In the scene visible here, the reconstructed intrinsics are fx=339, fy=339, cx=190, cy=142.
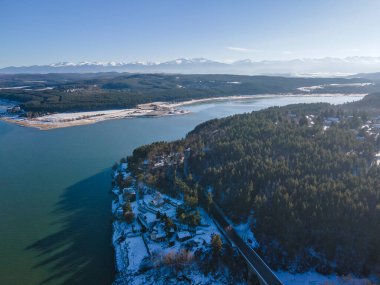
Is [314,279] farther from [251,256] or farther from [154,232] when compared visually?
[154,232]

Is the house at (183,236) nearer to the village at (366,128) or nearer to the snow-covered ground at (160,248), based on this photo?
the snow-covered ground at (160,248)

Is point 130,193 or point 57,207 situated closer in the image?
point 57,207

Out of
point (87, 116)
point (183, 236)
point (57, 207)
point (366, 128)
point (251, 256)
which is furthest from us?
point (87, 116)

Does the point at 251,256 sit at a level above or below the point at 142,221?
below

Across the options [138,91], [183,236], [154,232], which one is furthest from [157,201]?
Answer: [138,91]

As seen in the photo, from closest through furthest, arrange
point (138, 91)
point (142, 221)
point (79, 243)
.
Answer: point (79, 243) < point (142, 221) < point (138, 91)

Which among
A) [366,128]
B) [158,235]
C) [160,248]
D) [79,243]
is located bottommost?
[79,243]

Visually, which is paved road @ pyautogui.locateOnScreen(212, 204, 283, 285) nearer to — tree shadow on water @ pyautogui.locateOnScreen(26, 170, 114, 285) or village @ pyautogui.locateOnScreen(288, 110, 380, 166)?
tree shadow on water @ pyautogui.locateOnScreen(26, 170, 114, 285)

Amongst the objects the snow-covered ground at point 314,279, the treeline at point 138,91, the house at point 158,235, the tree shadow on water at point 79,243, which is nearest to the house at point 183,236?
the house at point 158,235
